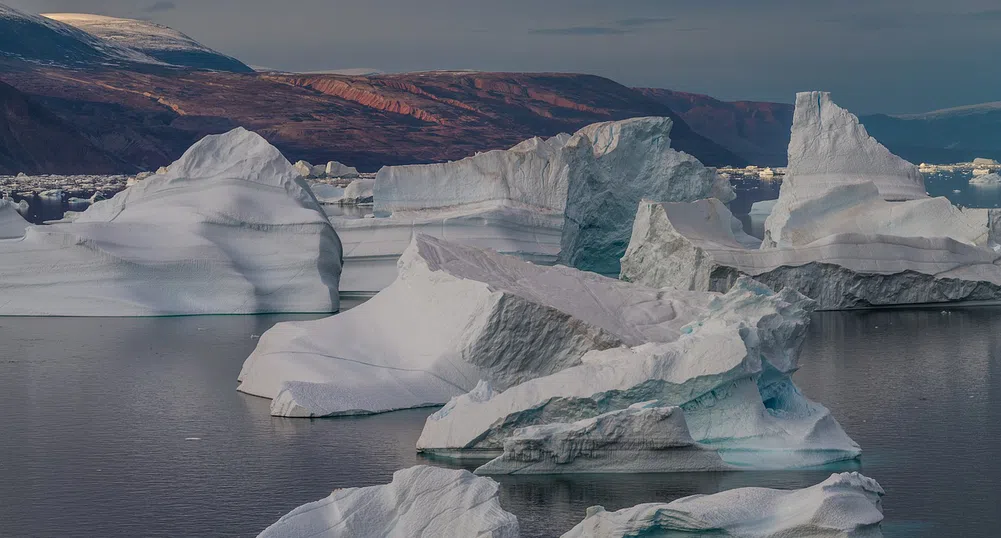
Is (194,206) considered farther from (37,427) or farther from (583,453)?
(583,453)

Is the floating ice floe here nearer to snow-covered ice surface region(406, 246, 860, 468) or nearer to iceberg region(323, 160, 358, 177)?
iceberg region(323, 160, 358, 177)

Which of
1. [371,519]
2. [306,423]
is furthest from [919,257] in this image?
[371,519]

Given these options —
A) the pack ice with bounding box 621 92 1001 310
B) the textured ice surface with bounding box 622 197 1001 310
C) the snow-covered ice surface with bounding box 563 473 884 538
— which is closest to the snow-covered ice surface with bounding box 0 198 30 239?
the pack ice with bounding box 621 92 1001 310

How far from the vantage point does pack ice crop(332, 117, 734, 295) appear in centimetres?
1684

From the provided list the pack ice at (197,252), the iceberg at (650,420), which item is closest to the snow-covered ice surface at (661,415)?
the iceberg at (650,420)

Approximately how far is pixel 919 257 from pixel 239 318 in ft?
→ 25.1

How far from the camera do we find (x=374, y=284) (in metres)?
16.8

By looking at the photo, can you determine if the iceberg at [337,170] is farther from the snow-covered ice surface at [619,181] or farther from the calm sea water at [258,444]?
the calm sea water at [258,444]

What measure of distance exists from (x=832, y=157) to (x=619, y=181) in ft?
9.96

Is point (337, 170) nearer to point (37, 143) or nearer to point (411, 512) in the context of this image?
point (37, 143)

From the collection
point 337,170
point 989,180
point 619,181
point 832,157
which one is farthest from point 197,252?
point 989,180

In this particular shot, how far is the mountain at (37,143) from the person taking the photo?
6431 cm

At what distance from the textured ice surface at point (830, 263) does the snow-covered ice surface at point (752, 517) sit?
868 centimetres

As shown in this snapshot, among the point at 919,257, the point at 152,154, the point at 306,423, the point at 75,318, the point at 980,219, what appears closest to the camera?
the point at 306,423
